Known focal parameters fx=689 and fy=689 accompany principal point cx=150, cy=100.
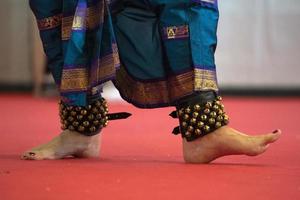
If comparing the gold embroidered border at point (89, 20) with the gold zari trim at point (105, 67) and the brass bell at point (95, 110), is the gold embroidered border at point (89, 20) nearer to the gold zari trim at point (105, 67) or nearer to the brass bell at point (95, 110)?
the gold zari trim at point (105, 67)

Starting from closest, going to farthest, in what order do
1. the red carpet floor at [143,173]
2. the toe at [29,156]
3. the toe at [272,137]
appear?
1. the red carpet floor at [143,173]
2. the toe at [272,137]
3. the toe at [29,156]

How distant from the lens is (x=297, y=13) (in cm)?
547

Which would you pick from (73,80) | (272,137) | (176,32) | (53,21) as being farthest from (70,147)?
(272,137)

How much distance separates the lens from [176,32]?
163 centimetres

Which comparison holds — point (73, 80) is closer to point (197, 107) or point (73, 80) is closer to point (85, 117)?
point (85, 117)

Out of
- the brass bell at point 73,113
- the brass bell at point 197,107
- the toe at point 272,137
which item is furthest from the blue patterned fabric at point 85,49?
the toe at point 272,137

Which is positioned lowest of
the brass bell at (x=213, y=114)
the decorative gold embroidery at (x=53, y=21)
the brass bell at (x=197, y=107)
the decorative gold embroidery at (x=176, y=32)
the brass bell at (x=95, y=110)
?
the brass bell at (x=95, y=110)

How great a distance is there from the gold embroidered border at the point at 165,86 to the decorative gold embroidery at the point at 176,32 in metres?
0.09

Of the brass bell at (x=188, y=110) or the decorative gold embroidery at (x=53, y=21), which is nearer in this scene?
the brass bell at (x=188, y=110)

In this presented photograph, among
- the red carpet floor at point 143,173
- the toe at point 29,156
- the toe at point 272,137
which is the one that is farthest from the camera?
the toe at point 29,156

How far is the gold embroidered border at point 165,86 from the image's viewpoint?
1.62 meters

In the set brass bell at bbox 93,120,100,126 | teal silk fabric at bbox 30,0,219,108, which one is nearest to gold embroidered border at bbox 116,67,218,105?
teal silk fabric at bbox 30,0,219,108

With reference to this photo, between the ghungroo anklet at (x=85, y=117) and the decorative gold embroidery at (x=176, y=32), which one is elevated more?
the decorative gold embroidery at (x=176, y=32)

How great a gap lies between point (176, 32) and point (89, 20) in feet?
0.71
